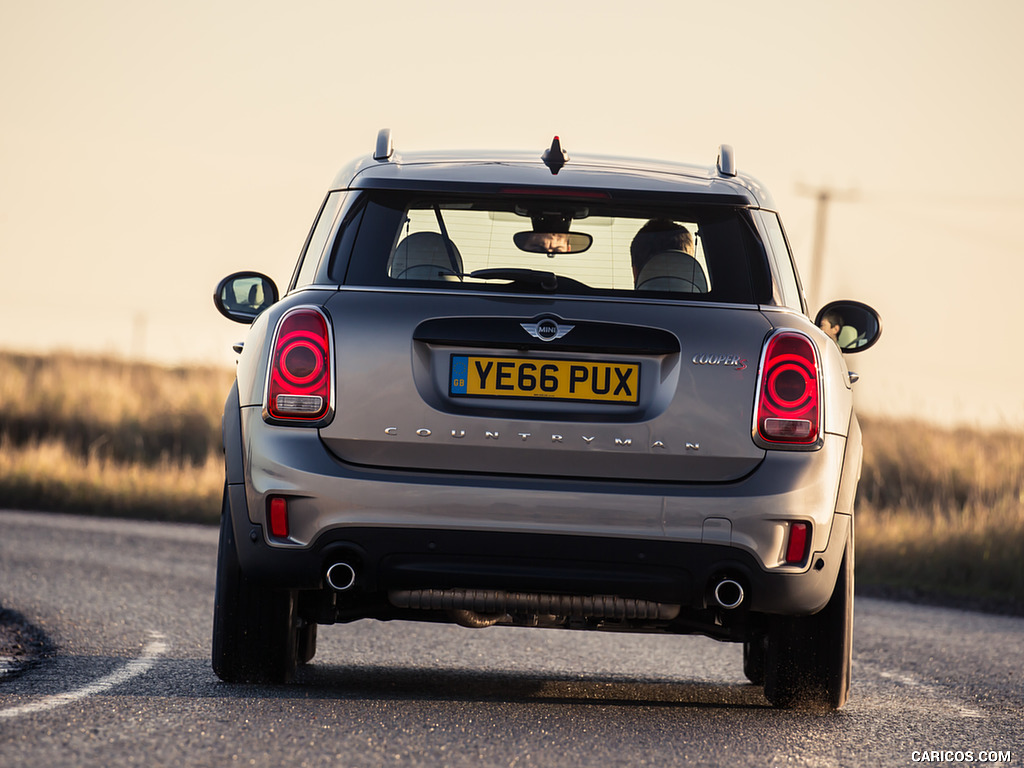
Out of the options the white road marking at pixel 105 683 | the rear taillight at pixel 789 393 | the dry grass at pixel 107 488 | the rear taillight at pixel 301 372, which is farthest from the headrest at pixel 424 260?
the dry grass at pixel 107 488

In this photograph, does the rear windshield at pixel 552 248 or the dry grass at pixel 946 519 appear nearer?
the rear windshield at pixel 552 248

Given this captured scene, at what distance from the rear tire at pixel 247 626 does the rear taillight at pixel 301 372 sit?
610 mm

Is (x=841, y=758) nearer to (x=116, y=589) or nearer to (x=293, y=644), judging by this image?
(x=293, y=644)

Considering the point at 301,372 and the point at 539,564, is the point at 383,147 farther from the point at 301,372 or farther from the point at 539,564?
the point at 539,564

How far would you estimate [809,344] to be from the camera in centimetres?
468

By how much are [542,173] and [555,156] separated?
0.77ft

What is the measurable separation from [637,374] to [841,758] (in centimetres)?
136

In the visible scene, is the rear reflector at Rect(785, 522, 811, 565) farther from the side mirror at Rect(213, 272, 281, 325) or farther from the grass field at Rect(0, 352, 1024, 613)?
the grass field at Rect(0, 352, 1024, 613)

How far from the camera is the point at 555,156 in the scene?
535 cm

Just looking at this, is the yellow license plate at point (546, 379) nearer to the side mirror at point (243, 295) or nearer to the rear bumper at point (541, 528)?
the rear bumper at point (541, 528)

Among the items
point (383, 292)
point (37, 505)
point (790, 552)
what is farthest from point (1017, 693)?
point (37, 505)

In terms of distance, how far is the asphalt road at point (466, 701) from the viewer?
423cm

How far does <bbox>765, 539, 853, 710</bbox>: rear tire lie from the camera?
5090 millimetres

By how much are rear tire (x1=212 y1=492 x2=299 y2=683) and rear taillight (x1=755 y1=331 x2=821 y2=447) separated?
1827 mm
